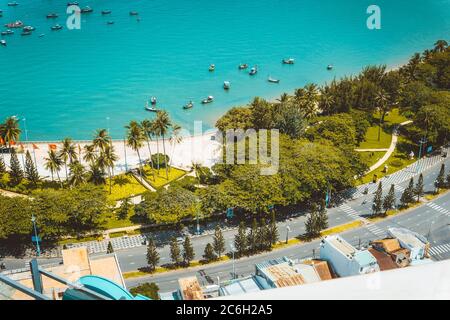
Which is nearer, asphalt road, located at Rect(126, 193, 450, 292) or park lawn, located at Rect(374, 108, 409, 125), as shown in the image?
asphalt road, located at Rect(126, 193, 450, 292)

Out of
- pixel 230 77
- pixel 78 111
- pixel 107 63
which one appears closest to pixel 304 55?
pixel 230 77

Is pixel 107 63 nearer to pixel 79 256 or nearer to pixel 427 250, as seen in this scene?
pixel 79 256

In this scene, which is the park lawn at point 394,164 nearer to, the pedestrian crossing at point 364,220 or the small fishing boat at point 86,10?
the pedestrian crossing at point 364,220

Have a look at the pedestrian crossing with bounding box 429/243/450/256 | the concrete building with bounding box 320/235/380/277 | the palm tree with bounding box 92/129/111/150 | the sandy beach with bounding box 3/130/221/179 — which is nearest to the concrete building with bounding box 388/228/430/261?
the pedestrian crossing with bounding box 429/243/450/256

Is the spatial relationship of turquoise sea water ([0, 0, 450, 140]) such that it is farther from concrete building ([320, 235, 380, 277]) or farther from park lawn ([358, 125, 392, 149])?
concrete building ([320, 235, 380, 277])

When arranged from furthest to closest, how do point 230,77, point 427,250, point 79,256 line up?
point 230,77
point 427,250
point 79,256

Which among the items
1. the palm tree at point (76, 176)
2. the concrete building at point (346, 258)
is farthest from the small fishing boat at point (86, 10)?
the concrete building at point (346, 258)

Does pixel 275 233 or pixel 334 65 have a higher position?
pixel 334 65
